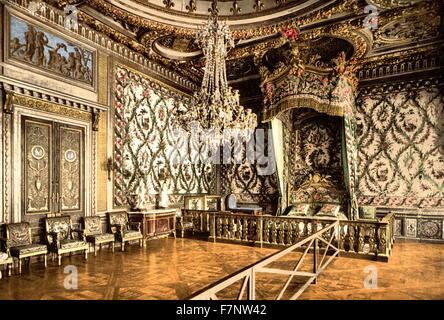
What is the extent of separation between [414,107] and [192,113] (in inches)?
223

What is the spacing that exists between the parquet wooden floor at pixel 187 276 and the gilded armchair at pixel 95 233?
0.92 ft

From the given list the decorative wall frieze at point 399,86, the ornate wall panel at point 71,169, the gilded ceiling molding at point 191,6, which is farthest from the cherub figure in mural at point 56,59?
the decorative wall frieze at point 399,86

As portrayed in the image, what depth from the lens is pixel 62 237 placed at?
5.14m

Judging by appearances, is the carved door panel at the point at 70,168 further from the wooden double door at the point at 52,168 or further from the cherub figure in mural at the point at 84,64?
the cherub figure in mural at the point at 84,64

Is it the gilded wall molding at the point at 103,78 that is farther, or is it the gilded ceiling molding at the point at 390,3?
the gilded wall molding at the point at 103,78

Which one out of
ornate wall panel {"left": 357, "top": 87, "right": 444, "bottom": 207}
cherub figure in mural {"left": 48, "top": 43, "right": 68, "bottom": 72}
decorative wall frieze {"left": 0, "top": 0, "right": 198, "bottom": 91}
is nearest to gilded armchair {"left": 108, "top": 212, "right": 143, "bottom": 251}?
cherub figure in mural {"left": 48, "top": 43, "right": 68, "bottom": 72}

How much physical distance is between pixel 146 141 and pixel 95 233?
8.39ft

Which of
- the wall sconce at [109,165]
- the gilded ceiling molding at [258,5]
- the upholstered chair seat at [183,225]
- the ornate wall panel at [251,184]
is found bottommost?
the upholstered chair seat at [183,225]

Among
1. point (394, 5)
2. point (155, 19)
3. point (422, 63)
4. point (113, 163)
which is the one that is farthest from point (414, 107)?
point (113, 163)

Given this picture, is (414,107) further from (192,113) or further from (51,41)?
(51,41)

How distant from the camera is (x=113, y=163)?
6.34 m

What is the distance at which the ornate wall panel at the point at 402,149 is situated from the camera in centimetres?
698

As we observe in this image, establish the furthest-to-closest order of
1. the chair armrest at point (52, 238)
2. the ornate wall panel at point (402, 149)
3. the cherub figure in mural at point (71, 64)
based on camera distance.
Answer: the ornate wall panel at point (402, 149)
the cherub figure in mural at point (71, 64)
the chair armrest at point (52, 238)

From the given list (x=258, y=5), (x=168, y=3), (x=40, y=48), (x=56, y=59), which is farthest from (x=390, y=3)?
(x=40, y=48)
